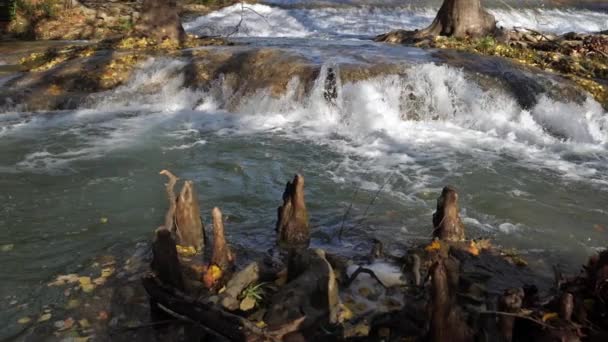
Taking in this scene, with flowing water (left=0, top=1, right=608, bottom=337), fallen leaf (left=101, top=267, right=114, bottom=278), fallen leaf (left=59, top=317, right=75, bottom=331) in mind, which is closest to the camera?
fallen leaf (left=59, top=317, right=75, bottom=331)

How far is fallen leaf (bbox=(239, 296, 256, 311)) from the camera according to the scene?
3689mm

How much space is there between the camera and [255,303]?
3.75 metres

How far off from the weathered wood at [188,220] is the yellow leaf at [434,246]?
1.99m

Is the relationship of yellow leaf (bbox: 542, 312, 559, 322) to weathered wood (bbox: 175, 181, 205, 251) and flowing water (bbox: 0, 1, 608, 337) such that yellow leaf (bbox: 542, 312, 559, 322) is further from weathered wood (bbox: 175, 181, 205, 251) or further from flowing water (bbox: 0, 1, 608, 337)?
weathered wood (bbox: 175, 181, 205, 251)

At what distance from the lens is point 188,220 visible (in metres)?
4.63

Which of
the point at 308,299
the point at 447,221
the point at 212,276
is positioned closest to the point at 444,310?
the point at 308,299

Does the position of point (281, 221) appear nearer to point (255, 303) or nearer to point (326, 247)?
point (326, 247)

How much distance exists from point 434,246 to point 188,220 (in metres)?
2.15

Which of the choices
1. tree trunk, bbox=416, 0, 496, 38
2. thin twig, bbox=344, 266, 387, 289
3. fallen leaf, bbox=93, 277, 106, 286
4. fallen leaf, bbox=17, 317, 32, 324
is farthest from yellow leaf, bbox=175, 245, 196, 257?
tree trunk, bbox=416, 0, 496, 38

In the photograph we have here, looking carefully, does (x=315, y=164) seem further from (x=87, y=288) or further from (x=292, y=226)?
(x=87, y=288)

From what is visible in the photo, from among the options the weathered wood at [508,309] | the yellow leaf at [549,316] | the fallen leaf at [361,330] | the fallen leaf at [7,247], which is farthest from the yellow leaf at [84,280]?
the yellow leaf at [549,316]

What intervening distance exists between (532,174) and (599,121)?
290cm

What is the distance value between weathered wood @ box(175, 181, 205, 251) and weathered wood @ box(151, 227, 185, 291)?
2.44 feet

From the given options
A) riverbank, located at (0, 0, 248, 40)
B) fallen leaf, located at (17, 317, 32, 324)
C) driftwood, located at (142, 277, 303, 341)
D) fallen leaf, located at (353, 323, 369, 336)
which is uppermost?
riverbank, located at (0, 0, 248, 40)
